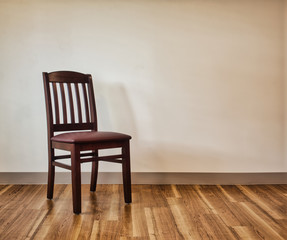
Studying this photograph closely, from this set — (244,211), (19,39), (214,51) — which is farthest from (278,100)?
(19,39)

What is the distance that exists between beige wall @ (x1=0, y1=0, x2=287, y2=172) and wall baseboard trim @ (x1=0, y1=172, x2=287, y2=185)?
0.06 m

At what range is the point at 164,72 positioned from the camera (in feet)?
10.8

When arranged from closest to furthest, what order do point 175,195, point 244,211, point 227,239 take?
1. point 227,239
2. point 244,211
3. point 175,195

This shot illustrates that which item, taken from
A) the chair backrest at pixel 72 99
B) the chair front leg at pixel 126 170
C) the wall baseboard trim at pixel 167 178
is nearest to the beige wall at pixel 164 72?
the wall baseboard trim at pixel 167 178

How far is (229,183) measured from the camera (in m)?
3.30

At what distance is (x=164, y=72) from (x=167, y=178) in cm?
97

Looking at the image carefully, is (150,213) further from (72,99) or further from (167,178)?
(72,99)

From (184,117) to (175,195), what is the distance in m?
0.76

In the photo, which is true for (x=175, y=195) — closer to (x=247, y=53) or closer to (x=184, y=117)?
(x=184, y=117)

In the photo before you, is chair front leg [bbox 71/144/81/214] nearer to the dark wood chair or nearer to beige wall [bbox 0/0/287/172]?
the dark wood chair

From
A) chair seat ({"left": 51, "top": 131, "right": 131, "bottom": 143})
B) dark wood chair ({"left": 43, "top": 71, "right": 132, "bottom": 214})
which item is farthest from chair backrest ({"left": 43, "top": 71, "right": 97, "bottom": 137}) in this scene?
chair seat ({"left": 51, "top": 131, "right": 131, "bottom": 143})

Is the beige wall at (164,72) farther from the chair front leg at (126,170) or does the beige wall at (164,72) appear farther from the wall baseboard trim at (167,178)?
the chair front leg at (126,170)

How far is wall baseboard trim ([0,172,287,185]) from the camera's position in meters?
3.29

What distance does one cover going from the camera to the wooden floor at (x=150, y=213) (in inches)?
79.2
